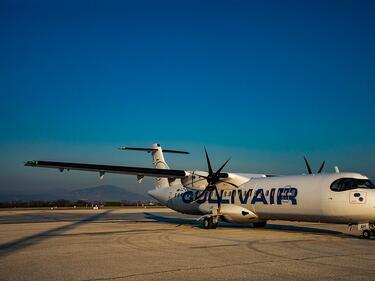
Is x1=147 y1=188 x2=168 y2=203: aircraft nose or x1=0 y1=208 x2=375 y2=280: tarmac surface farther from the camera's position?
x1=147 y1=188 x2=168 y2=203: aircraft nose

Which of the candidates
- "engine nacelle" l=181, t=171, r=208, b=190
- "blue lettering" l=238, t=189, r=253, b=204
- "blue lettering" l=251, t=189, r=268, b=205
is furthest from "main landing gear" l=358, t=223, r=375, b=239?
"engine nacelle" l=181, t=171, r=208, b=190

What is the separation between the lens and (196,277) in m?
8.06

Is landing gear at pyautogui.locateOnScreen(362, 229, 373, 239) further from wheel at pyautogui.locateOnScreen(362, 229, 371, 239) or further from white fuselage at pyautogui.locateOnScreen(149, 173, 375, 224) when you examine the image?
white fuselage at pyautogui.locateOnScreen(149, 173, 375, 224)

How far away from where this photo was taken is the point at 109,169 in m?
22.2

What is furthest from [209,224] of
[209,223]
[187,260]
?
[187,260]

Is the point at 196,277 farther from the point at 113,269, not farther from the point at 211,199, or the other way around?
the point at 211,199

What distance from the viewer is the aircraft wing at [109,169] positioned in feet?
70.9

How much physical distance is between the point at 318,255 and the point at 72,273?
6.66m

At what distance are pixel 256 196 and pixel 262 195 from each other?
0.44 meters

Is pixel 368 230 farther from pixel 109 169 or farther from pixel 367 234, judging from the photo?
pixel 109 169

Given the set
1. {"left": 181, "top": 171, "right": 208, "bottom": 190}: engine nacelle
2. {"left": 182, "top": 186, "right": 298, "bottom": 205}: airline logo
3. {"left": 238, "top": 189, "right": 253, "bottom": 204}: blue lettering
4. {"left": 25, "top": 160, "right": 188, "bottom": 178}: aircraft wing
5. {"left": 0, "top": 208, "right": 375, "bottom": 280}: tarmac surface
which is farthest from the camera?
{"left": 181, "top": 171, "right": 208, "bottom": 190}: engine nacelle

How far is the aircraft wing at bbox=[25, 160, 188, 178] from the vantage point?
70.9ft

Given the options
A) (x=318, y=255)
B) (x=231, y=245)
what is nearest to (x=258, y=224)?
(x=231, y=245)

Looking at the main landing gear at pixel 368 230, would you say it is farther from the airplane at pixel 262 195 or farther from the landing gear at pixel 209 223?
the landing gear at pixel 209 223
